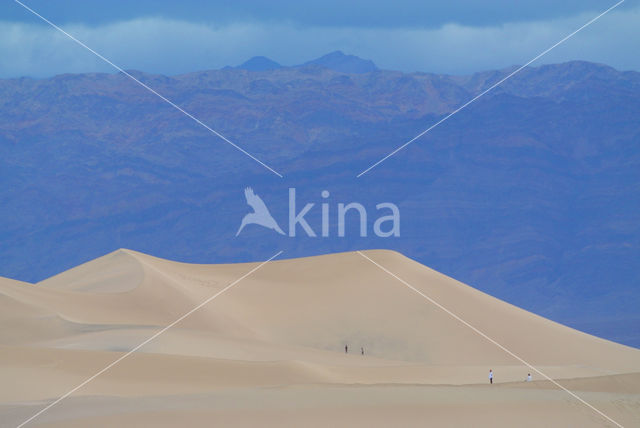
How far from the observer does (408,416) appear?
22203 millimetres

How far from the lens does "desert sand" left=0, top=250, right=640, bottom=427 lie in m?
22.6

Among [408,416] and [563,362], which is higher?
[563,362]

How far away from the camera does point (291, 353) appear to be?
43.5m

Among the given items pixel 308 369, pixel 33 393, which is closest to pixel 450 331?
pixel 308 369

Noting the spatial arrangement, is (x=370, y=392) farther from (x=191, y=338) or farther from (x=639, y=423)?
(x=191, y=338)

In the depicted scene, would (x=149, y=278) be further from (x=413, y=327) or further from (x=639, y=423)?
(x=639, y=423)

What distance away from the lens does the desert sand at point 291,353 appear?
22.6m

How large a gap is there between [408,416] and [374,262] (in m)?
44.3

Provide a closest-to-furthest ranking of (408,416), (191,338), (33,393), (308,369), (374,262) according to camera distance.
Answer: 1. (408,416)
2. (33,393)
3. (308,369)
4. (191,338)
5. (374,262)

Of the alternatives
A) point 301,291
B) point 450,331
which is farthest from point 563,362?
point 301,291

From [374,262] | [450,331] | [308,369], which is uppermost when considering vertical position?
[374,262]

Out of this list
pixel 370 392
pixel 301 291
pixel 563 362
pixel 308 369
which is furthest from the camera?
pixel 301 291

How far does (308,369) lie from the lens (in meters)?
33.4

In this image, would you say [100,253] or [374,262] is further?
[100,253]
